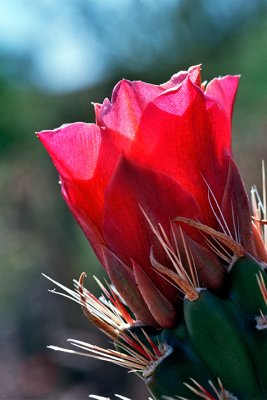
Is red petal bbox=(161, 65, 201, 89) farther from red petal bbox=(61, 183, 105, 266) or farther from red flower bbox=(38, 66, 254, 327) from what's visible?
red petal bbox=(61, 183, 105, 266)

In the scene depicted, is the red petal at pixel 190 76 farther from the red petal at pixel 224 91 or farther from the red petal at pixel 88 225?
the red petal at pixel 88 225

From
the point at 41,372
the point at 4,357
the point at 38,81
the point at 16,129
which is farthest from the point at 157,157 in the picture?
the point at 4,357

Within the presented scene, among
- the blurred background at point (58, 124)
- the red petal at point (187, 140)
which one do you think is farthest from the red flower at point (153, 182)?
the blurred background at point (58, 124)

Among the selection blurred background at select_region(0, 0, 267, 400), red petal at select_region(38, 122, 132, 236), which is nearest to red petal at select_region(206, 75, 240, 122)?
red petal at select_region(38, 122, 132, 236)

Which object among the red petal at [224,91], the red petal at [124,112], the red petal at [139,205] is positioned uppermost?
the red petal at [124,112]

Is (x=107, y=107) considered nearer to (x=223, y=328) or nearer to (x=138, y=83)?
(x=138, y=83)
